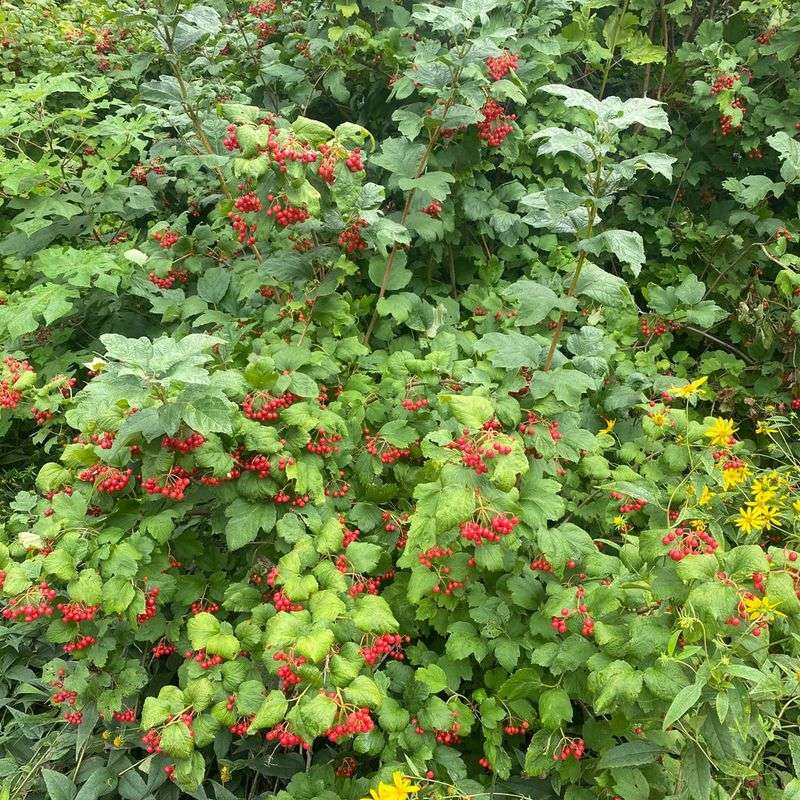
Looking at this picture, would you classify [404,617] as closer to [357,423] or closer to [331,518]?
[331,518]

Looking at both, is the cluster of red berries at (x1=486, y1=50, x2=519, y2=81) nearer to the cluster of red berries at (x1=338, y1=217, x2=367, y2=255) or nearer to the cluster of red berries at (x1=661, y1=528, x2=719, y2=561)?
the cluster of red berries at (x1=338, y1=217, x2=367, y2=255)

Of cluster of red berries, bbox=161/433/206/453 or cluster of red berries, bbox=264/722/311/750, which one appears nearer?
cluster of red berries, bbox=264/722/311/750

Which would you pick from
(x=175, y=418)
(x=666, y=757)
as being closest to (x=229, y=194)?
(x=175, y=418)

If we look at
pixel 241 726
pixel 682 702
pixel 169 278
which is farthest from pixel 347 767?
pixel 169 278

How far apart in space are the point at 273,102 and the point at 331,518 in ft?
10.7

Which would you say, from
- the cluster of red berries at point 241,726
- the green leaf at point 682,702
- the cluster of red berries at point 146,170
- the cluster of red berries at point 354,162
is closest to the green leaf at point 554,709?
the green leaf at point 682,702

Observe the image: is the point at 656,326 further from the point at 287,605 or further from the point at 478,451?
the point at 287,605

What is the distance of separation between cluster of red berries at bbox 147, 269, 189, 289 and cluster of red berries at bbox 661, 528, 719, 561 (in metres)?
2.67

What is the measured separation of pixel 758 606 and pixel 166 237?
120 inches

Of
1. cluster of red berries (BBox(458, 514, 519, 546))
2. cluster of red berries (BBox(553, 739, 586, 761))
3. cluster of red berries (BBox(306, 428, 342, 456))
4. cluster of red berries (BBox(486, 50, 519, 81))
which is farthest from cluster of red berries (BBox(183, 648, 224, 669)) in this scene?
cluster of red berries (BBox(486, 50, 519, 81))

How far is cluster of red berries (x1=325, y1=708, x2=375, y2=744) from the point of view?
172cm

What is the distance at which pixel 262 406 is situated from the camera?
2283 mm

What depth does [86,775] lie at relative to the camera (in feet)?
8.14

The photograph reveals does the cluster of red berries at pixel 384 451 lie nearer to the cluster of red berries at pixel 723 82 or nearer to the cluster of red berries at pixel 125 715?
the cluster of red berries at pixel 125 715
